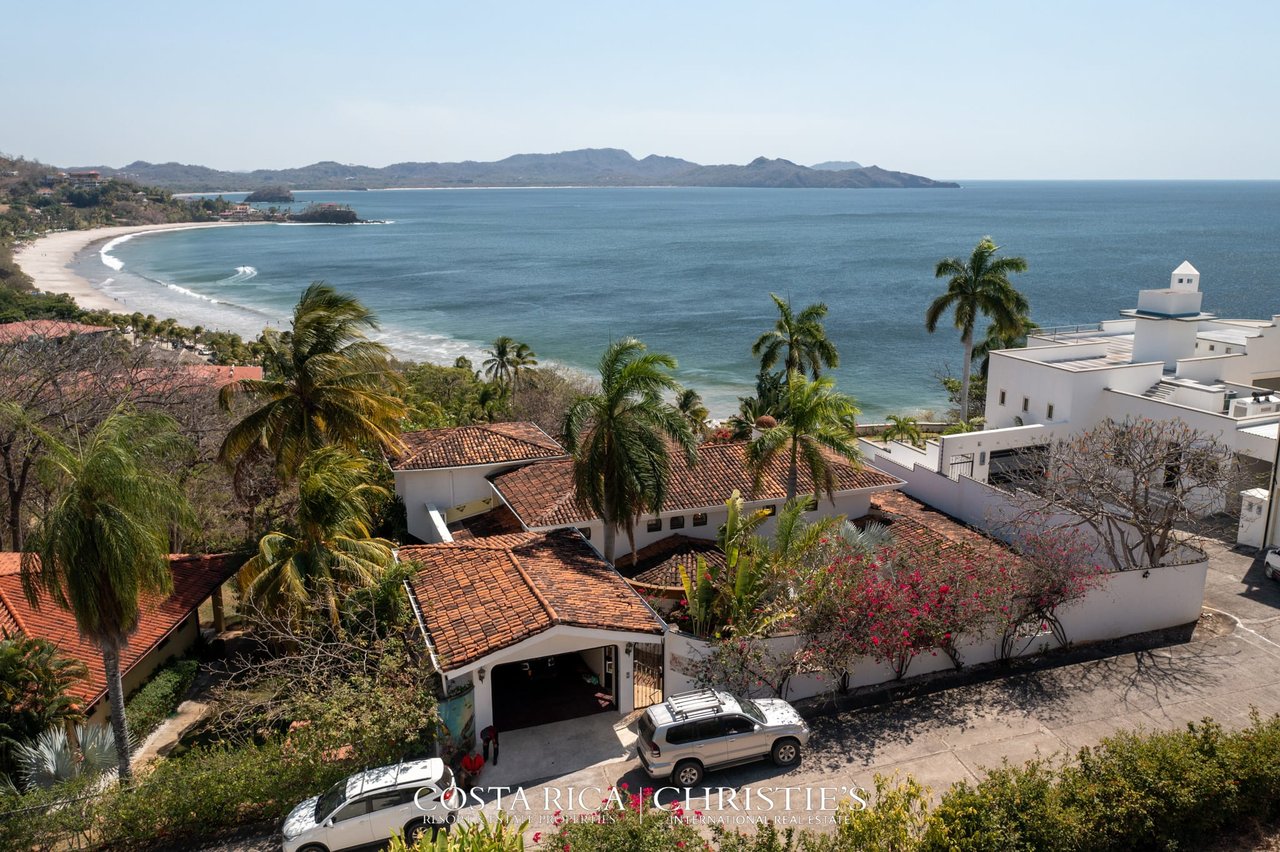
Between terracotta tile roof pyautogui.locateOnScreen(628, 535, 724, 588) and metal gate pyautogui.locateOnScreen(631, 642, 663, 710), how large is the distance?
10.6 ft

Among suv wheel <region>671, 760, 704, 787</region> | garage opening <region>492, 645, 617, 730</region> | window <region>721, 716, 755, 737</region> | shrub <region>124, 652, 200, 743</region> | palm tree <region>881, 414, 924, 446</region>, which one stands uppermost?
palm tree <region>881, 414, 924, 446</region>

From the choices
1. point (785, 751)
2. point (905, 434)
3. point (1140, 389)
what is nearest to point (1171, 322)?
point (1140, 389)

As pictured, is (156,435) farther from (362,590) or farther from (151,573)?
(362,590)

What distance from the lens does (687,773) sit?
15250 millimetres

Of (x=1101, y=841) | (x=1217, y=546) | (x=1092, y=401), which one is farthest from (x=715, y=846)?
(x=1092, y=401)

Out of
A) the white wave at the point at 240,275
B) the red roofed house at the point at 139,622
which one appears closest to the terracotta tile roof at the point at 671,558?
the red roofed house at the point at 139,622

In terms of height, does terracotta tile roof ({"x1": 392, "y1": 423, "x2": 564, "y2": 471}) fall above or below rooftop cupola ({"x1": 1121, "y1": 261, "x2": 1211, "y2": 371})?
below

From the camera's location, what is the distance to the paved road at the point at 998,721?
1527cm

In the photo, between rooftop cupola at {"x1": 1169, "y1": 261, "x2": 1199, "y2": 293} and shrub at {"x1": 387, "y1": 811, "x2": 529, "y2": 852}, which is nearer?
shrub at {"x1": 387, "y1": 811, "x2": 529, "y2": 852}

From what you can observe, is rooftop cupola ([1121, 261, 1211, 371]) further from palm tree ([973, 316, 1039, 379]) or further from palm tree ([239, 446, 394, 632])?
palm tree ([239, 446, 394, 632])

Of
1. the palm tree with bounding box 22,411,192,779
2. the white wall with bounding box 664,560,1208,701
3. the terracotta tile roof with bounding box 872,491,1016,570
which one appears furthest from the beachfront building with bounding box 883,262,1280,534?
the palm tree with bounding box 22,411,192,779

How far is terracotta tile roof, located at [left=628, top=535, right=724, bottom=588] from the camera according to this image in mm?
22125

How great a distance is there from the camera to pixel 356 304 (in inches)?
906

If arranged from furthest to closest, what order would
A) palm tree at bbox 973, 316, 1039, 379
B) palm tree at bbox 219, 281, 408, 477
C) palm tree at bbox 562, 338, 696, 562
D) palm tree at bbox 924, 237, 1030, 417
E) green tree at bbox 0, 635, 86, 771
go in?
1. palm tree at bbox 973, 316, 1039, 379
2. palm tree at bbox 924, 237, 1030, 417
3. palm tree at bbox 219, 281, 408, 477
4. palm tree at bbox 562, 338, 696, 562
5. green tree at bbox 0, 635, 86, 771
